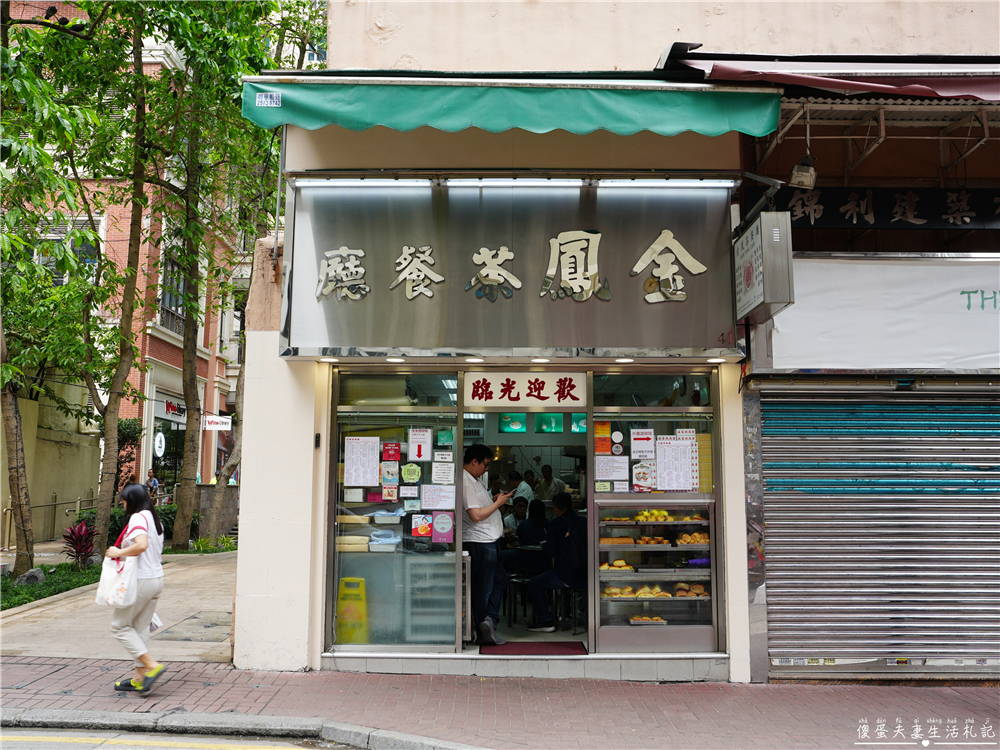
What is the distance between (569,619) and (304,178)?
575 cm

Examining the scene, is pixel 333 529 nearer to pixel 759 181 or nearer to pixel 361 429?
pixel 361 429

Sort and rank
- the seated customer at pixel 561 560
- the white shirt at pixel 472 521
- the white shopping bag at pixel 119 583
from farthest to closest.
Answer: the seated customer at pixel 561 560 < the white shirt at pixel 472 521 < the white shopping bag at pixel 119 583

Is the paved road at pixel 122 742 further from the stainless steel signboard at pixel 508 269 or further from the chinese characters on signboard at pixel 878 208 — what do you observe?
the chinese characters on signboard at pixel 878 208

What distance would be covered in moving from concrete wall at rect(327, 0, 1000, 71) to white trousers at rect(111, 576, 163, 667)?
534 centimetres

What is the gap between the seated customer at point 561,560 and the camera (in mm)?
7824

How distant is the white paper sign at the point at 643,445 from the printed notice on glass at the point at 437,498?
189 centimetres

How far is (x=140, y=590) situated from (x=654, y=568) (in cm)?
469

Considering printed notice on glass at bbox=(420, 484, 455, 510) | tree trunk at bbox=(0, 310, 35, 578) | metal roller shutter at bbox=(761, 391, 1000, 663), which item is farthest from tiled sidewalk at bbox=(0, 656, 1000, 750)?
tree trunk at bbox=(0, 310, 35, 578)

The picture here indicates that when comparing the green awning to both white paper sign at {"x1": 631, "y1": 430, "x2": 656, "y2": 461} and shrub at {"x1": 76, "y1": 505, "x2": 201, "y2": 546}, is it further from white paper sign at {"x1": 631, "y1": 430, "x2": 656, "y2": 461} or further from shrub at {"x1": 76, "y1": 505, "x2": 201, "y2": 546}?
shrub at {"x1": 76, "y1": 505, "x2": 201, "y2": 546}

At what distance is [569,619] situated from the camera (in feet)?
27.9

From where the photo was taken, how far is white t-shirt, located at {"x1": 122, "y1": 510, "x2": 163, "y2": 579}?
19.5ft

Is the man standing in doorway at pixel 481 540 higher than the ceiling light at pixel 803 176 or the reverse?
the reverse

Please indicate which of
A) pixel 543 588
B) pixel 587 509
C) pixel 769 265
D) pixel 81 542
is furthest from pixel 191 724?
pixel 81 542

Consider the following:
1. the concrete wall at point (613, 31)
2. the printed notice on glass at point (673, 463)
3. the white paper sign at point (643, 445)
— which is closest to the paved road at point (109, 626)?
the white paper sign at point (643, 445)
